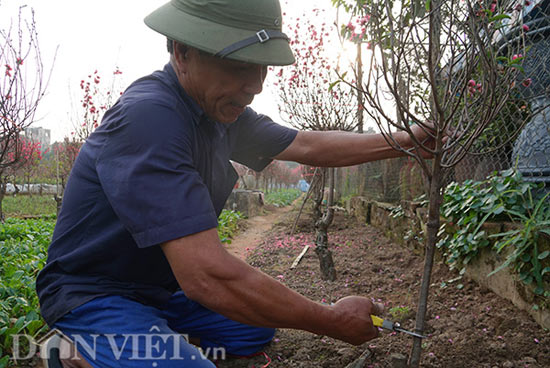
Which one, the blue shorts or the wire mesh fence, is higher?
the wire mesh fence

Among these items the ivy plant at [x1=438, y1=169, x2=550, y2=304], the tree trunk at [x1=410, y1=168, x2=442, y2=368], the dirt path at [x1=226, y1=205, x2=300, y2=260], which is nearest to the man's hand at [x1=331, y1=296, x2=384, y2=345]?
the tree trunk at [x1=410, y1=168, x2=442, y2=368]

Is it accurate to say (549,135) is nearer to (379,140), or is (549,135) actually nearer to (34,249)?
(379,140)

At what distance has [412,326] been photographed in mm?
2629

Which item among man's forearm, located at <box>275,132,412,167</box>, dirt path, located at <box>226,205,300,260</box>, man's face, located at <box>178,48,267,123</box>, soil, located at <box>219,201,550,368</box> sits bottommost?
dirt path, located at <box>226,205,300,260</box>

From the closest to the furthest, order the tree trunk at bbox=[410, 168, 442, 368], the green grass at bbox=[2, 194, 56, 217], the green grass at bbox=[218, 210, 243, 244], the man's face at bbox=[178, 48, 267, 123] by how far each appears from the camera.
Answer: the man's face at bbox=[178, 48, 267, 123]
the tree trunk at bbox=[410, 168, 442, 368]
the green grass at bbox=[218, 210, 243, 244]
the green grass at bbox=[2, 194, 56, 217]

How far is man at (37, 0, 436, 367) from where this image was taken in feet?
4.31

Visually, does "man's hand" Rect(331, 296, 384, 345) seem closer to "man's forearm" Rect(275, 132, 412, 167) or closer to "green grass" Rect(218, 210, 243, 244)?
"man's forearm" Rect(275, 132, 412, 167)

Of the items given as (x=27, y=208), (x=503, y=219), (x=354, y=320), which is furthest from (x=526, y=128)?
(x=27, y=208)

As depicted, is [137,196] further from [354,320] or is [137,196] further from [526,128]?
[526,128]

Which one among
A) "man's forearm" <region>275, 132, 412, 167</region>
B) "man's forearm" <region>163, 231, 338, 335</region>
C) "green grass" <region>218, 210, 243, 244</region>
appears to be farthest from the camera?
"green grass" <region>218, 210, 243, 244</region>

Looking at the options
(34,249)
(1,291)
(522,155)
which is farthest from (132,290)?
(34,249)

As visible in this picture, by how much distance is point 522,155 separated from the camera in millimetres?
2992

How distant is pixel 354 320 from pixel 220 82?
108 cm

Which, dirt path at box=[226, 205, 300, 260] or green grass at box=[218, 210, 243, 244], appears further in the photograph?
green grass at box=[218, 210, 243, 244]
